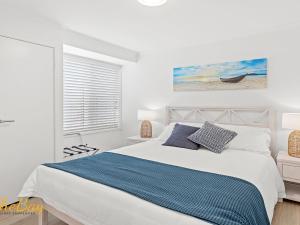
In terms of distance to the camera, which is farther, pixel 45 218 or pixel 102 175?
pixel 45 218

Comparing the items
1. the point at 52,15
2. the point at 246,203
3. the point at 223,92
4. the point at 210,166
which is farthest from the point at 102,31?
the point at 246,203

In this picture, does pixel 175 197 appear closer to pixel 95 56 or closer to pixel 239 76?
pixel 239 76

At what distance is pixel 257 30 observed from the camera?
306 cm

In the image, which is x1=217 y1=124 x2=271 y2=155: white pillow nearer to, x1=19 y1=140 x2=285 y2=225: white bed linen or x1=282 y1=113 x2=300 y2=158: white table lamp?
x1=19 y1=140 x2=285 y2=225: white bed linen

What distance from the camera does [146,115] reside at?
4.05 m

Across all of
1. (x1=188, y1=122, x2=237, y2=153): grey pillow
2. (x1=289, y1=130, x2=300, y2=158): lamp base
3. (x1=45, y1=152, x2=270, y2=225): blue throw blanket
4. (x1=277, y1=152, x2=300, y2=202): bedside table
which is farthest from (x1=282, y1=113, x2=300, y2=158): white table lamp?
(x1=45, y1=152, x2=270, y2=225): blue throw blanket

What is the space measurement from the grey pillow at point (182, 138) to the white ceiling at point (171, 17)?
146 cm

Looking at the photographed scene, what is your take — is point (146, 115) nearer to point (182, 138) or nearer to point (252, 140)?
point (182, 138)

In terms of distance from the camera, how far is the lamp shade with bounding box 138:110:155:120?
3999 millimetres

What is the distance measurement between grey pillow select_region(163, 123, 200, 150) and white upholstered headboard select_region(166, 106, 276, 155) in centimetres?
63

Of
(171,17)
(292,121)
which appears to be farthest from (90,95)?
(292,121)

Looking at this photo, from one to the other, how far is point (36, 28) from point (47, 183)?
197 centimetres

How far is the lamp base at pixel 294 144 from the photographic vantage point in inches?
105

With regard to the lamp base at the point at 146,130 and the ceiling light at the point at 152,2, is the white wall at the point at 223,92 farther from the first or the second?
the ceiling light at the point at 152,2
